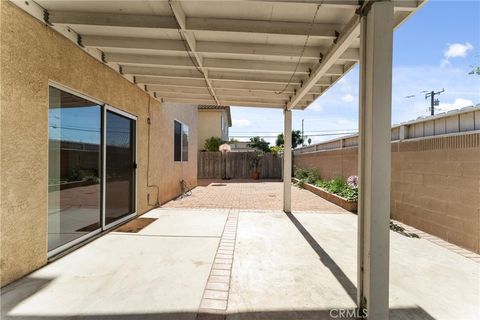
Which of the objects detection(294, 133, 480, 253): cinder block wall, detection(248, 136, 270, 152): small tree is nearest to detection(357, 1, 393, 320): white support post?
detection(294, 133, 480, 253): cinder block wall

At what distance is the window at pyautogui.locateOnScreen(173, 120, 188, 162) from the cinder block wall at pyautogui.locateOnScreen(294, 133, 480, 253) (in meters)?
6.34

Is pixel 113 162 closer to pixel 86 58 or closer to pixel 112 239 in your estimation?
pixel 112 239

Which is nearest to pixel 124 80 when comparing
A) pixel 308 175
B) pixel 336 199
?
pixel 336 199

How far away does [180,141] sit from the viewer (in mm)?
10039

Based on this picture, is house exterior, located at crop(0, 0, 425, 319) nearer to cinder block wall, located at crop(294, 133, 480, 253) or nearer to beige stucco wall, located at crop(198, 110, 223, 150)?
cinder block wall, located at crop(294, 133, 480, 253)

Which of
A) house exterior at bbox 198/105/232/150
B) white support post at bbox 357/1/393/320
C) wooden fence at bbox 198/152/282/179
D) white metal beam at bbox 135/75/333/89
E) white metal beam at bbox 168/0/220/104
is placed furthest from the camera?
house exterior at bbox 198/105/232/150

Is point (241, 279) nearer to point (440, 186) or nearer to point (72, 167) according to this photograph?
point (72, 167)

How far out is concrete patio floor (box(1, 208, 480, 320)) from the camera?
2.54m

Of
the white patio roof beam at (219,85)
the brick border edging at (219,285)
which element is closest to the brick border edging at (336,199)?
the white patio roof beam at (219,85)

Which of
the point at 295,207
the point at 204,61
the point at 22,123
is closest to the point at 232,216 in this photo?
the point at 295,207

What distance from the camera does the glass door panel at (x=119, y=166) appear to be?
514 cm

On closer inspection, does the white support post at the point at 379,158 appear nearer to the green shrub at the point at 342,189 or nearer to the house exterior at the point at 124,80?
the house exterior at the point at 124,80

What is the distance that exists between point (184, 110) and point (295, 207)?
18.1 feet

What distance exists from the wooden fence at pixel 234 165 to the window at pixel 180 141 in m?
7.32
